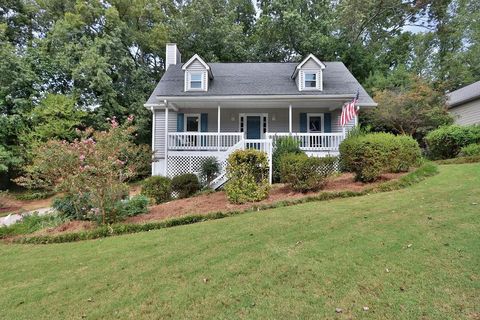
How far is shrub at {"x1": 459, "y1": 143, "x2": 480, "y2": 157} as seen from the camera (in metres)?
12.0

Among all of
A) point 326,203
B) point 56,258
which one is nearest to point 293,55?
point 326,203

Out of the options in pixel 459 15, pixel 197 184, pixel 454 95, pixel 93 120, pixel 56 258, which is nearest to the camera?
pixel 56 258

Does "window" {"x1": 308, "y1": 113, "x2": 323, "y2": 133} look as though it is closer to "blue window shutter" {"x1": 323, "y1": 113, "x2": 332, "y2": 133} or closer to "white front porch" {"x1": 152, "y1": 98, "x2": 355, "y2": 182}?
"white front porch" {"x1": 152, "y1": 98, "x2": 355, "y2": 182}

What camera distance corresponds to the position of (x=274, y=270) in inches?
156

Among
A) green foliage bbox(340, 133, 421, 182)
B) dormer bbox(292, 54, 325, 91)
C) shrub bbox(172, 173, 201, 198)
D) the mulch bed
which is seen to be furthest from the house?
green foliage bbox(340, 133, 421, 182)

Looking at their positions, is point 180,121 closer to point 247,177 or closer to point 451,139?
point 247,177

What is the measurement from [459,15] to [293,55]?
53.4ft

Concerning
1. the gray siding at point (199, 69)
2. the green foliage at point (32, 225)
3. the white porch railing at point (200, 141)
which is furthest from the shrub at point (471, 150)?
the green foliage at point (32, 225)

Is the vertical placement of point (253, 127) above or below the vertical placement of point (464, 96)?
below

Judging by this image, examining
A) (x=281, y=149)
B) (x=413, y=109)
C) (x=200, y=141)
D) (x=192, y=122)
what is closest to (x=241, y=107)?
(x=192, y=122)

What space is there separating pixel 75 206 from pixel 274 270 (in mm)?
6677

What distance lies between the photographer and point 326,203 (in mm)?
7539

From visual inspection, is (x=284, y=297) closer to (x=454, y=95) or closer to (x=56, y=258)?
(x=56, y=258)

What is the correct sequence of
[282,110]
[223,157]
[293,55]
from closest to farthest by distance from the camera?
[223,157]
[282,110]
[293,55]
